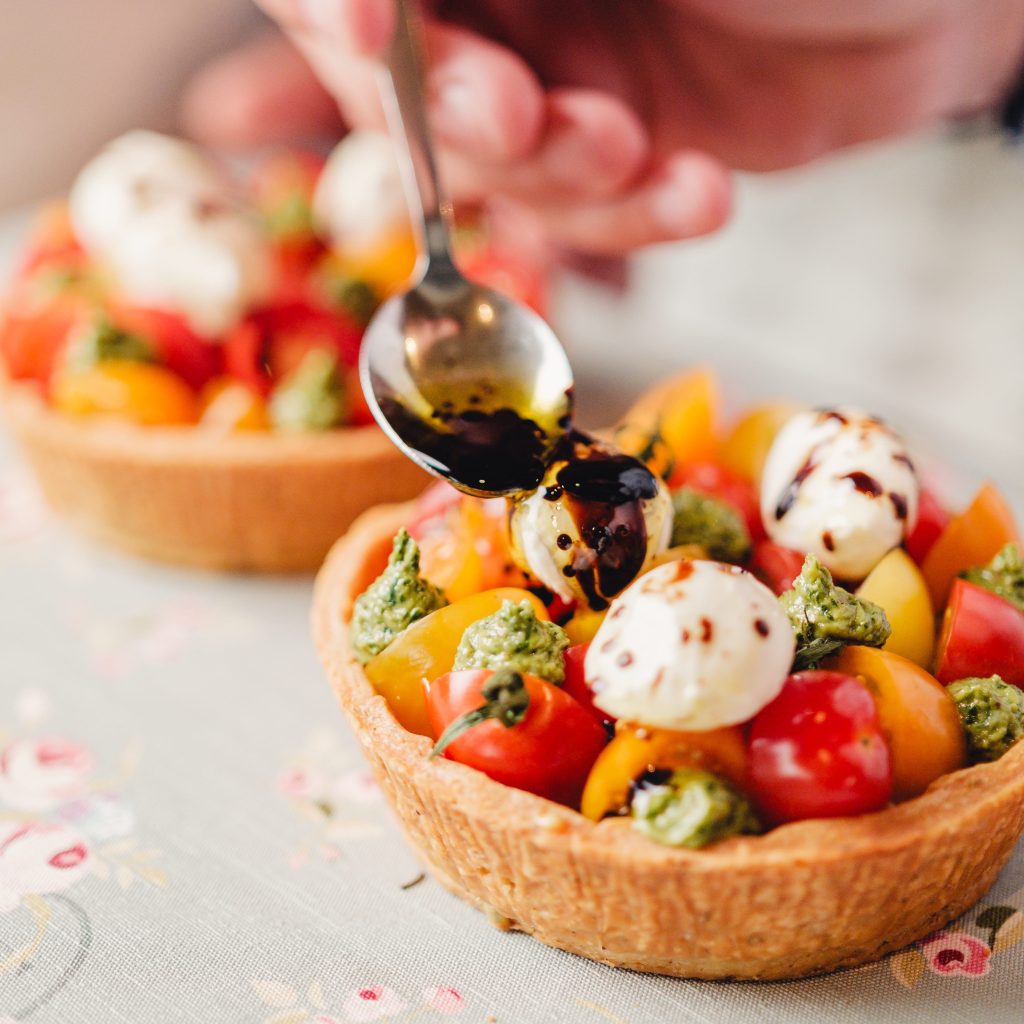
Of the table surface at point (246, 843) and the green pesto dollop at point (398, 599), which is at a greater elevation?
the green pesto dollop at point (398, 599)

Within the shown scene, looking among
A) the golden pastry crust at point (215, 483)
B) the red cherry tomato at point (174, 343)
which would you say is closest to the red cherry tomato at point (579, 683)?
the golden pastry crust at point (215, 483)

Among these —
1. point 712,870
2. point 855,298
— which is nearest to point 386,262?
point 855,298

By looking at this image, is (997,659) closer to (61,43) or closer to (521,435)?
(521,435)

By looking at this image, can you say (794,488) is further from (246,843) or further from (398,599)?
(246,843)

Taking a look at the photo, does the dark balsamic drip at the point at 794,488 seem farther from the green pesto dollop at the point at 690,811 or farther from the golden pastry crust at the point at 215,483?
the golden pastry crust at the point at 215,483

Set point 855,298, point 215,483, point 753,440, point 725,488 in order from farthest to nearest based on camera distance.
Result: point 855,298, point 215,483, point 753,440, point 725,488

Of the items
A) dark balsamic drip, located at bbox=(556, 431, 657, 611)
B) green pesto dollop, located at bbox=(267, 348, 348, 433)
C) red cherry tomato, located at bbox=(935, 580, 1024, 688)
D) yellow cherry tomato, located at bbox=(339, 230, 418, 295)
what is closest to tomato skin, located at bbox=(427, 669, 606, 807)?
dark balsamic drip, located at bbox=(556, 431, 657, 611)

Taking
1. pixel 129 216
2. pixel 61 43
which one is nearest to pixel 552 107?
pixel 129 216
